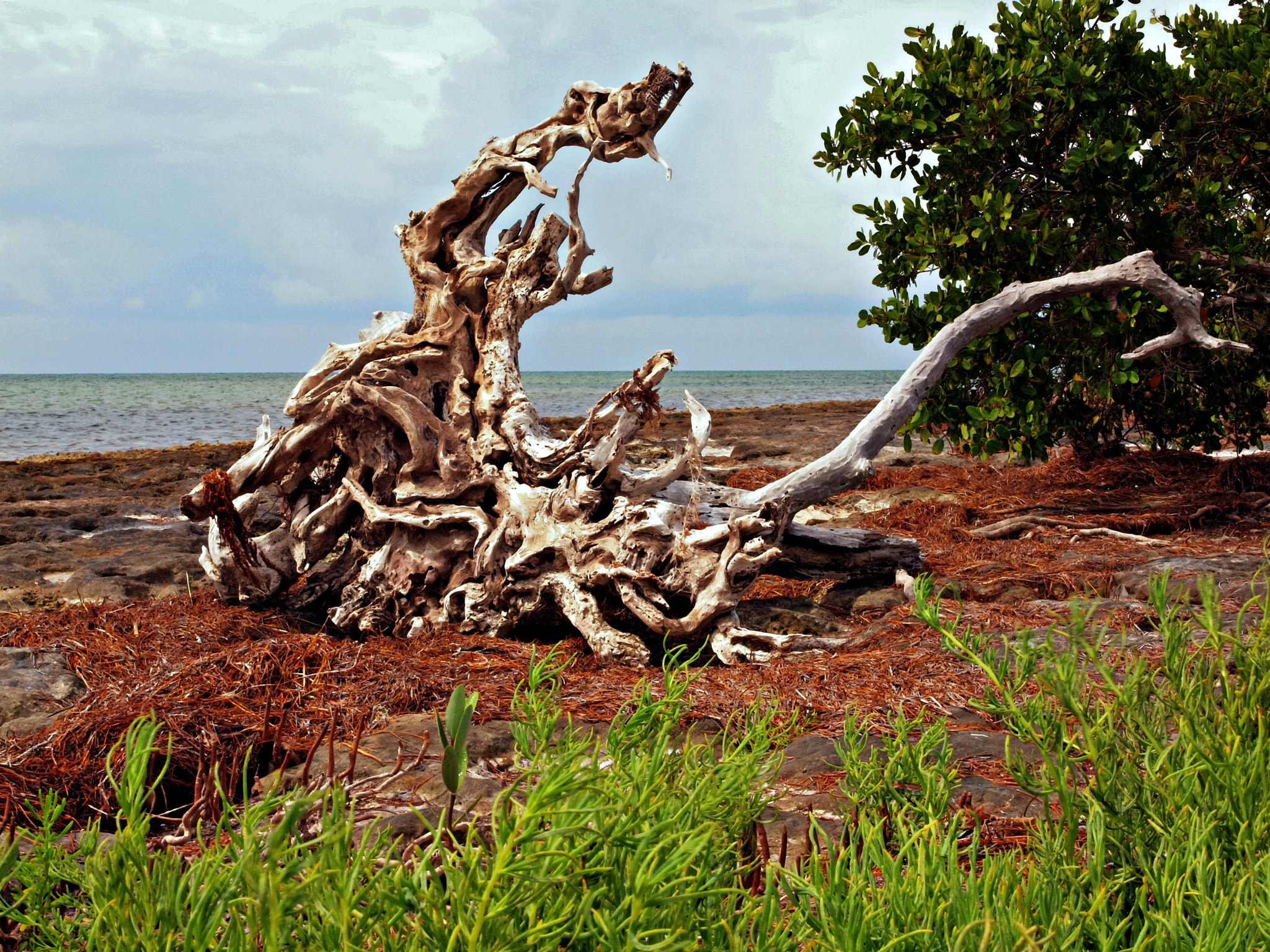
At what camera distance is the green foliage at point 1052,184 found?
25.4ft

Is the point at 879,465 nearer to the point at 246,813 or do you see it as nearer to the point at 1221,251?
the point at 1221,251

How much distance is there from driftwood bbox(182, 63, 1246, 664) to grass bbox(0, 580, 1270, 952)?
306 cm

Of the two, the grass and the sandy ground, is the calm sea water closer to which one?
the sandy ground

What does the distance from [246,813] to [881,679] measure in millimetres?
3525

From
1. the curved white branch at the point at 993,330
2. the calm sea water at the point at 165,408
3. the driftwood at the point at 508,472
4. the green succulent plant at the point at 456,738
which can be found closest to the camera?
the green succulent plant at the point at 456,738

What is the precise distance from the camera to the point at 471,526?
6.08 meters

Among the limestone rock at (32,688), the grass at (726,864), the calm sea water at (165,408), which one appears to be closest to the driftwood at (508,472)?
the limestone rock at (32,688)

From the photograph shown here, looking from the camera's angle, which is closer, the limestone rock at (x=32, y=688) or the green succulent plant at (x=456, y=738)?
the green succulent plant at (x=456, y=738)

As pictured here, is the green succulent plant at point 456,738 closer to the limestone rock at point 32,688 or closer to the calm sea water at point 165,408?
the limestone rock at point 32,688

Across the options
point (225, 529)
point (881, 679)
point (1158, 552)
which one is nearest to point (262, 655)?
point (225, 529)

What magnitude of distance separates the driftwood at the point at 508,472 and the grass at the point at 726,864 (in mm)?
3065

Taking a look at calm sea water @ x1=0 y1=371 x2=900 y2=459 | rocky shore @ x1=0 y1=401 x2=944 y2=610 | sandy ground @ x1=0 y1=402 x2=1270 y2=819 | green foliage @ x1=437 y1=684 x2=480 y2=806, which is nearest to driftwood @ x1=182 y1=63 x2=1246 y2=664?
sandy ground @ x1=0 y1=402 x2=1270 y2=819

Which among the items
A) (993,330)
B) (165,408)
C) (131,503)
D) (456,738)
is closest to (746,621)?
(993,330)

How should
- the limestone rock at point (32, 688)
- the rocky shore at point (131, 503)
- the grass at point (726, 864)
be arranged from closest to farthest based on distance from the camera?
the grass at point (726, 864)
the limestone rock at point (32, 688)
the rocky shore at point (131, 503)
